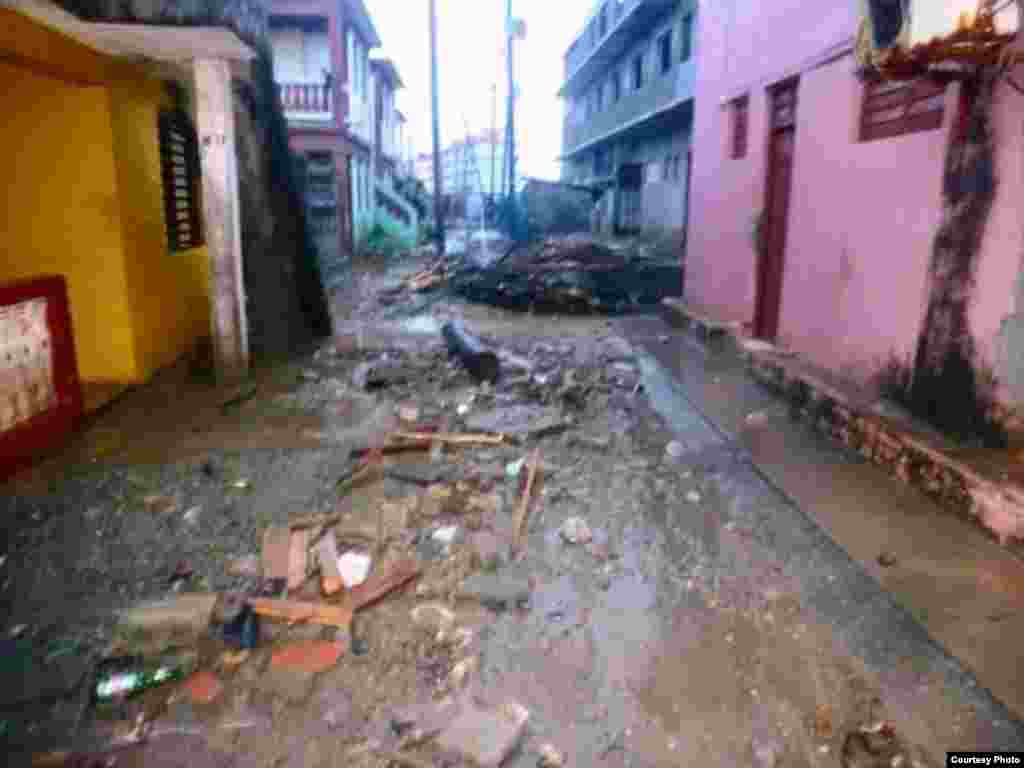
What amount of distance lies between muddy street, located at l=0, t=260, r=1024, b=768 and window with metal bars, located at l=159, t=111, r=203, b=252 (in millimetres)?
2109

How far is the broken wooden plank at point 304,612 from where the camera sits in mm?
2994

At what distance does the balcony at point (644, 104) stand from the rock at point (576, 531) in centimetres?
1395

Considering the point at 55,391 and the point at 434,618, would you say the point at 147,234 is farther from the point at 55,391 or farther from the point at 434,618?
the point at 434,618

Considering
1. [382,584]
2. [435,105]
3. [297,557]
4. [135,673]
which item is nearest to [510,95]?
[435,105]

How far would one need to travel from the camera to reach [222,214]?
629 centimetres

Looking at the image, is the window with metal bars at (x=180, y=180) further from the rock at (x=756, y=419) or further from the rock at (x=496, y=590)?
the rock at (x=756, y=419)

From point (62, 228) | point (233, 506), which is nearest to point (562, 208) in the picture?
point (62, 228)

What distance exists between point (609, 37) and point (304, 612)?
2520 centimetres

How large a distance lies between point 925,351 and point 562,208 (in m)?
21.0

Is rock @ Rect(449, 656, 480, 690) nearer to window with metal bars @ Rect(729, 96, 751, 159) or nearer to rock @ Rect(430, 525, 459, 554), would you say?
rock @ Rect(430, 525, 459, 554)

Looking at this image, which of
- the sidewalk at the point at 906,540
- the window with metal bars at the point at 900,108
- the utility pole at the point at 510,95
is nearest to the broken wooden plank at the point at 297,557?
the sidewalk at the point at 906,540

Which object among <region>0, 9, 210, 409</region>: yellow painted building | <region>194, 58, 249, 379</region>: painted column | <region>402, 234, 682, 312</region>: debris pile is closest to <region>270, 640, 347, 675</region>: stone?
<region>0, 9, 210, 409</region>: yellow painted building

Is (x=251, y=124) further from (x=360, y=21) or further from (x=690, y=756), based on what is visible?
(x=360, y=21)

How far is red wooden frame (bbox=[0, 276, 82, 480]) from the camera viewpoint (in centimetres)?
432
